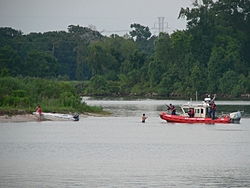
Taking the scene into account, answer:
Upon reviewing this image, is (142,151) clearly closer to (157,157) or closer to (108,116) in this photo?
(157,157)

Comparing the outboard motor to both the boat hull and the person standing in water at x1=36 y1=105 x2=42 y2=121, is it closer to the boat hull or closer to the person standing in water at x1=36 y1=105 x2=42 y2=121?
the person standing in water at x1=36 y1=105 x2=42 y2=121

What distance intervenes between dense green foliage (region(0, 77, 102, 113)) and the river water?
10.2 feet

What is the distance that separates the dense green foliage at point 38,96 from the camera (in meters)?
61.5

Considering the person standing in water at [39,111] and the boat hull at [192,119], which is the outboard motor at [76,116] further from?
Result: the boat hull at [192,119]

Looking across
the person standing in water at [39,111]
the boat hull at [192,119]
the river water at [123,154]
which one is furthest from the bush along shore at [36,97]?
the boat hull at [192,119]

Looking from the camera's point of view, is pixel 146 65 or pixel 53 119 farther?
pixel 146 65

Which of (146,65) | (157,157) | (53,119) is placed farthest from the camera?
(146,65)

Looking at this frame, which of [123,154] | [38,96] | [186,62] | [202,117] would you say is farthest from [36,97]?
[186,62]

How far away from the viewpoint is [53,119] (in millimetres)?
61469

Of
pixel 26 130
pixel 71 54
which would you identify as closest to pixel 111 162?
pixel 26 130

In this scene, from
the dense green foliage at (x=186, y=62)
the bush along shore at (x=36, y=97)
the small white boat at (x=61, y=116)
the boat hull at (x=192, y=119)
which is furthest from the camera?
the dense green foliage at (x=186, y=62)

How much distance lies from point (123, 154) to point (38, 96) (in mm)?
26994

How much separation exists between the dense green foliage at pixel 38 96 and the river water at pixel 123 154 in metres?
3.10

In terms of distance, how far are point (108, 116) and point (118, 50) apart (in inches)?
3524
